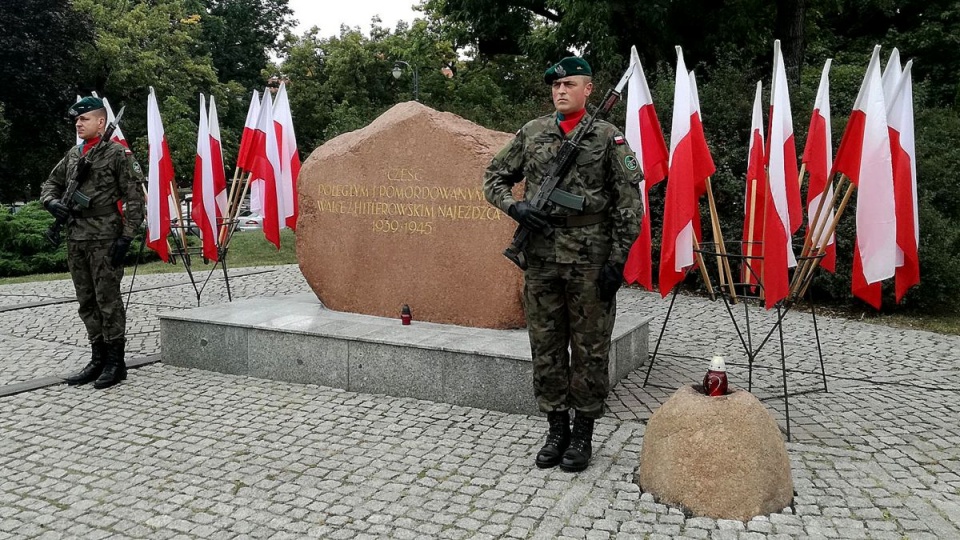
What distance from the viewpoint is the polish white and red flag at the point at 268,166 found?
7949 millimetres

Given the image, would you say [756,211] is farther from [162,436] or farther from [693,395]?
[162,436]

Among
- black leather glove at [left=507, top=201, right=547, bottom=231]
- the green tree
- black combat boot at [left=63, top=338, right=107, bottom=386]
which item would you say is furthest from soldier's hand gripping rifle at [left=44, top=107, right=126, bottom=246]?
the green tree

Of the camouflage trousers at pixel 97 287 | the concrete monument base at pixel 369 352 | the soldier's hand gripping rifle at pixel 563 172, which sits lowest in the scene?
the concrete monument base at pixel 369 352

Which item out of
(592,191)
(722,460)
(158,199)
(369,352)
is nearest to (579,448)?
(722,460)

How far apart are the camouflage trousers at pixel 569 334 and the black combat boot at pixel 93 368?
363cm

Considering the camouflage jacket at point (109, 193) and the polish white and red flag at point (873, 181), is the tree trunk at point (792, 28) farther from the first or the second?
the camouflage jacket at point (109, 193)

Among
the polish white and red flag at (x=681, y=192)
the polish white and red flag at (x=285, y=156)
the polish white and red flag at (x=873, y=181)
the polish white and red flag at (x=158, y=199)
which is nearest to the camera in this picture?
the polish white and red flag at (x=873, y=181)

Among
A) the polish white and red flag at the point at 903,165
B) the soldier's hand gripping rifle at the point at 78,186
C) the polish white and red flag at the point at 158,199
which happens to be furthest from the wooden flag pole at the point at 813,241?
the polish white and red flag at the point at 158,199

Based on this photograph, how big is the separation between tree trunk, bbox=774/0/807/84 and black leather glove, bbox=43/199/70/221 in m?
11.8

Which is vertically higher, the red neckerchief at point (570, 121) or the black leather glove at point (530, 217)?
the red neckerchief at point (570, 121)

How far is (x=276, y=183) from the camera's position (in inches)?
317

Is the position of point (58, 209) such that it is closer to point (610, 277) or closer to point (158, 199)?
point (158, 199)

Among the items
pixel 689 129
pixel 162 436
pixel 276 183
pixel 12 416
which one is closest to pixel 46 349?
pixel 12 416

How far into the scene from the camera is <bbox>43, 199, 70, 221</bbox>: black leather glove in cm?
562
